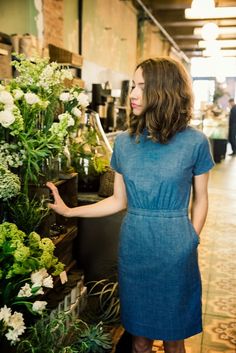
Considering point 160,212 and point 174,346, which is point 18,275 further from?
point 174,346

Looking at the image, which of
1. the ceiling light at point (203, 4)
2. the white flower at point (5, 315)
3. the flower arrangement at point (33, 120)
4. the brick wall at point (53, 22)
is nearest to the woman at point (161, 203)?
the flower arrangement at point (33, 120)

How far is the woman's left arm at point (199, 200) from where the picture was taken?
165 cm

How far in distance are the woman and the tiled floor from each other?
0.94 metres

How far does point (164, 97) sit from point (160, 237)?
55 cm

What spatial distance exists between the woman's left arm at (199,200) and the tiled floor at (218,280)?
1.17 meters

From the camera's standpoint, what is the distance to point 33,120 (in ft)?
4.81

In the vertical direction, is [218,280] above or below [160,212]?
below

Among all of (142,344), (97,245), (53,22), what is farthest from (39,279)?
(53,22)

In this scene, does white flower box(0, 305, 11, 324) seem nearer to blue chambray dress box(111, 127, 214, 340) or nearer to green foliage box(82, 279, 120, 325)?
blue chambray dress box(111, 127, 214, 340)

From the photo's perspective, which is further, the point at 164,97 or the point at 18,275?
the point at 164,97

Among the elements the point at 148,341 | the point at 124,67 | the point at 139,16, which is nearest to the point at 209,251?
the point at 148,341

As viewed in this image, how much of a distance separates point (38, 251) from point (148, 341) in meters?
0.73

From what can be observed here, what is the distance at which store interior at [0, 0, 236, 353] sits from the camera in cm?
135

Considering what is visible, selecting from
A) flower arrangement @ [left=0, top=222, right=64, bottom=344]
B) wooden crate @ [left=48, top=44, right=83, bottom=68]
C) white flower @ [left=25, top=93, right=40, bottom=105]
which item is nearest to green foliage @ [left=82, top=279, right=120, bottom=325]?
flower arrangement @ [left=0, top=222, right=64, bottom=344]
